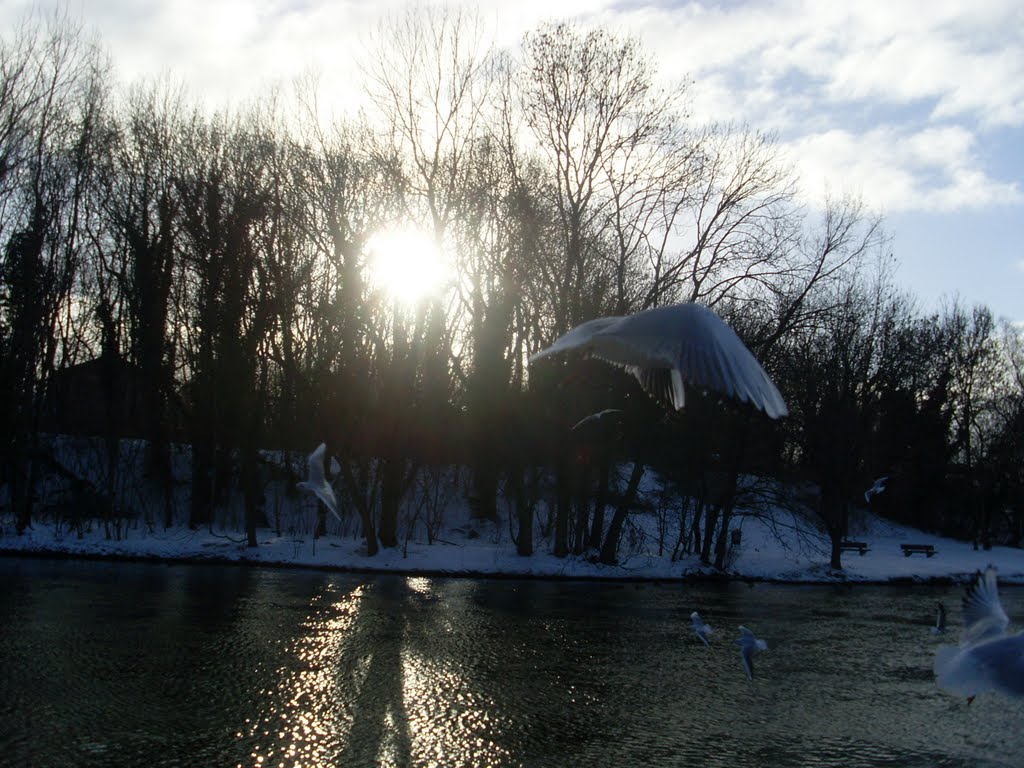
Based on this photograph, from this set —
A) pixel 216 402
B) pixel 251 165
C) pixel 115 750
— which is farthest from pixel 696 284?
pixel 115 750

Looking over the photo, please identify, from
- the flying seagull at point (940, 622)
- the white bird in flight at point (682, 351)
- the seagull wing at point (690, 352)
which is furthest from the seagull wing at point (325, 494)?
the flying seagull at point (940, 622)

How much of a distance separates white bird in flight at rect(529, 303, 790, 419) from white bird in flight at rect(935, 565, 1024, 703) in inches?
87.2

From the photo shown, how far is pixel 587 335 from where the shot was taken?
817 centimetres

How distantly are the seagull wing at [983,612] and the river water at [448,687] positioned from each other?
1062 millimetres

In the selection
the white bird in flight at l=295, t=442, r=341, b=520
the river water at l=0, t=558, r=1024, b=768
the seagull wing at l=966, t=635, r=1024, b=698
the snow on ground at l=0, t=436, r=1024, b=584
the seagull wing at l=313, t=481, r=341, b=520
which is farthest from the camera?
the snow on ground at l=0, t=436, r=1024, b=584

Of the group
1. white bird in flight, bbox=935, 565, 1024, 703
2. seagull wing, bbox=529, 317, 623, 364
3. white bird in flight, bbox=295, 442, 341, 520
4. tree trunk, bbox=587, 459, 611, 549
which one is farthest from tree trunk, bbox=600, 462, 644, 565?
white bird in flight, bbox=935, 565, 1024, 703

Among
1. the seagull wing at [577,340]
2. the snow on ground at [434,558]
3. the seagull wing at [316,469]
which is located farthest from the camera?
the snow on ground at [434,558]

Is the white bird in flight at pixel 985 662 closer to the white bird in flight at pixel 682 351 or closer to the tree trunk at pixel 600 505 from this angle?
the white bird in flight at pixel 682 351

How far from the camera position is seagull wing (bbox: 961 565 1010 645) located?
271 inches

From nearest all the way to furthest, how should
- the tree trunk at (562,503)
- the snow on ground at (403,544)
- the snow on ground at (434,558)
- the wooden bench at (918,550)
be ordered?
the snow on ground at (434,558) < the snow on ground at (403,544) < the tree trunk at (562,503) < the wooden bench at (918,550)

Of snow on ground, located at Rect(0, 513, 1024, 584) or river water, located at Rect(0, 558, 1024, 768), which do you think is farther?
snow on ground, located at Rect(0, 513, 1024, 584)

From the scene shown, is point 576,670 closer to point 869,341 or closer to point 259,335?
point 259,335

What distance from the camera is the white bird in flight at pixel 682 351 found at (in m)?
6.60

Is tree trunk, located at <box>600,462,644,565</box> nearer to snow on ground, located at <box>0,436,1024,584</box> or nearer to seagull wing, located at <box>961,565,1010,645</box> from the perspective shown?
snow on ground, located at <box>0,436,1024,584</box>
